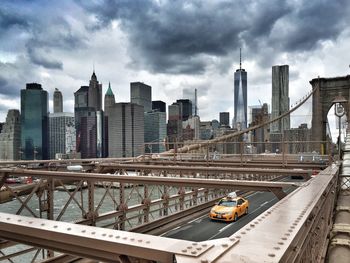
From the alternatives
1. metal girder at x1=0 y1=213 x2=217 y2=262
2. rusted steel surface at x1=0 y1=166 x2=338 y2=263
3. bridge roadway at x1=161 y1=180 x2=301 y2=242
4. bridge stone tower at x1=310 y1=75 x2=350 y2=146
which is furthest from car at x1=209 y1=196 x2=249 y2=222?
bridge stone tower at x1=310 y1=75 x2=350 y2=146

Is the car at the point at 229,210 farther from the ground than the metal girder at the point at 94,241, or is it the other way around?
the metal girder at the point at 94,241

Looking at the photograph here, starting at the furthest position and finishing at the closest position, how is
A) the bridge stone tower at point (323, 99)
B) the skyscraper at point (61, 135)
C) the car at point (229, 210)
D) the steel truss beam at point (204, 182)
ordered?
the skyscraper at point (61, 135)
the bridge stone tower at point (323, 99)
the car at point (229, 210)
the steel truss beam at point (204, 182)

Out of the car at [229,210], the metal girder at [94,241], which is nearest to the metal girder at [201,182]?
the metal girder at [94,241]

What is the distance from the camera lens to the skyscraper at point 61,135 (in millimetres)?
160375

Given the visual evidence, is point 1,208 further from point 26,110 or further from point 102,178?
point 26,110

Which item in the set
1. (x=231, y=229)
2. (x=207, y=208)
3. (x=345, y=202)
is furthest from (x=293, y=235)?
(x=207, y=208)

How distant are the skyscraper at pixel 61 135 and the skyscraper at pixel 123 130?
1923cm

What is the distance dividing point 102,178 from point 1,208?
1487 inches

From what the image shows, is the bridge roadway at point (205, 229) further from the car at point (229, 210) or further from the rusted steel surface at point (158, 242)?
the rusted steel surface at point (158, 242)

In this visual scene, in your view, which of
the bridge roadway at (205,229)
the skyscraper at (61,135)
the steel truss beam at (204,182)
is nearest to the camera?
the steel truss beam at (204,182)

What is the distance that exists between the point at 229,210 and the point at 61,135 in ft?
518

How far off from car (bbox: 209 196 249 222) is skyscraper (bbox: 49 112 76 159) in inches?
5683

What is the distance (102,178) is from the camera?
22.6 feet

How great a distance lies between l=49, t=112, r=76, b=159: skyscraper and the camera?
160m
